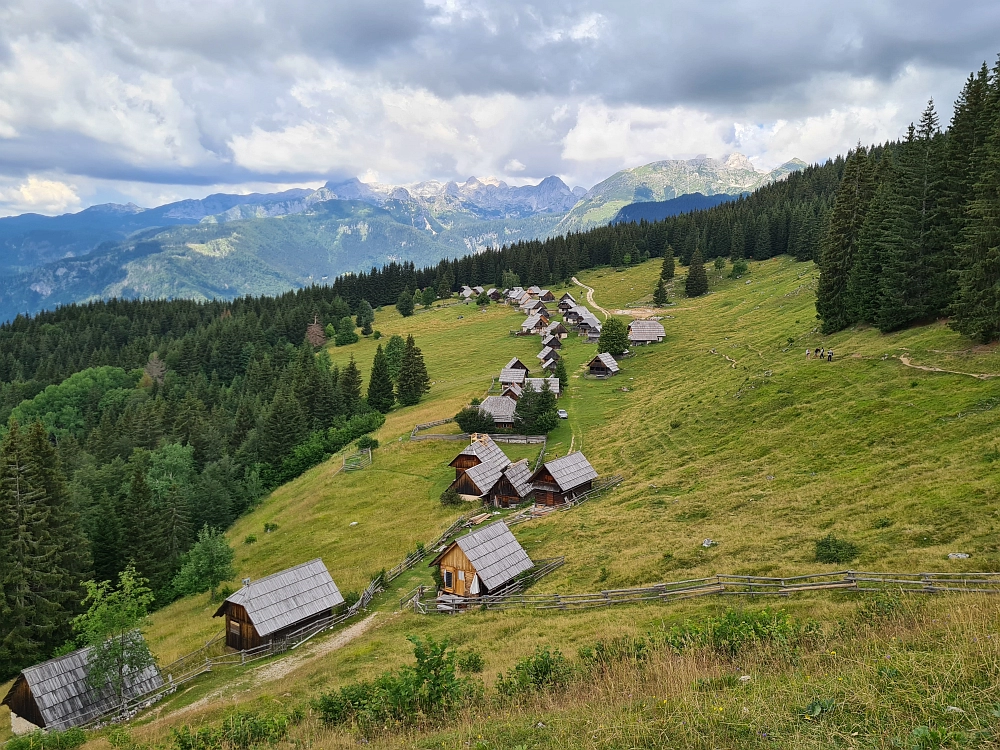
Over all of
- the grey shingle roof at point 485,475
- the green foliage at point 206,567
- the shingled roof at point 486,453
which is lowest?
the green foliage at point 206,567

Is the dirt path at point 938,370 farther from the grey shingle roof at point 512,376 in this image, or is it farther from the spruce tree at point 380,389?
the spruce tree at point 380,389

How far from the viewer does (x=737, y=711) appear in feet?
33.1

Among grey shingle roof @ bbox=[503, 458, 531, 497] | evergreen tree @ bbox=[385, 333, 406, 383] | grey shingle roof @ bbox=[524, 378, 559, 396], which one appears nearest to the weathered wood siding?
grey shingle roof @ bbox=[503, 458, 531, 497]

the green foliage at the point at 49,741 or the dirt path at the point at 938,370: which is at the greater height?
the dirt path at the point at 938,370

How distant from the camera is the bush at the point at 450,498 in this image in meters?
54.7

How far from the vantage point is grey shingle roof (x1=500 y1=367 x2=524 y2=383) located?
88.1 meters

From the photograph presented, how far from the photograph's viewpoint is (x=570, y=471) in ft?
167

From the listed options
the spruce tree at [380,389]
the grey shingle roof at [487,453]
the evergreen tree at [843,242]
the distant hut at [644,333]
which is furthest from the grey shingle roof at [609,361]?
the grey shingle roof at [487,453]

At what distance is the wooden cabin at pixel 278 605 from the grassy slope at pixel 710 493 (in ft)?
11.7

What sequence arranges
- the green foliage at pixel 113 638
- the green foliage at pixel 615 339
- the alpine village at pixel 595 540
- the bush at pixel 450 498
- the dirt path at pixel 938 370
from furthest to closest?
1. the green foliage at pixel 615 339
2. the bush at pixel 450 498
3. the dirt path at pixel 938 370
4. the green foliage at pixel 113 638
5. the alpine village at pixel 595 540

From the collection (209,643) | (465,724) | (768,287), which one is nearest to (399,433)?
(209,643)

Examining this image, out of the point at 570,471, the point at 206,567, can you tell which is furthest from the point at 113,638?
the point at 570,471

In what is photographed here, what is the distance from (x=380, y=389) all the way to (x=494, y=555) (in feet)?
206

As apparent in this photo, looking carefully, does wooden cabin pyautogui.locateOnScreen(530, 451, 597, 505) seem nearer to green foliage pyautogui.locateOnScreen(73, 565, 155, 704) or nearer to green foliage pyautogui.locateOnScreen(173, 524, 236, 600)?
green foliage pyautogui.locateOnScreen(173, 524, 236, 600)
